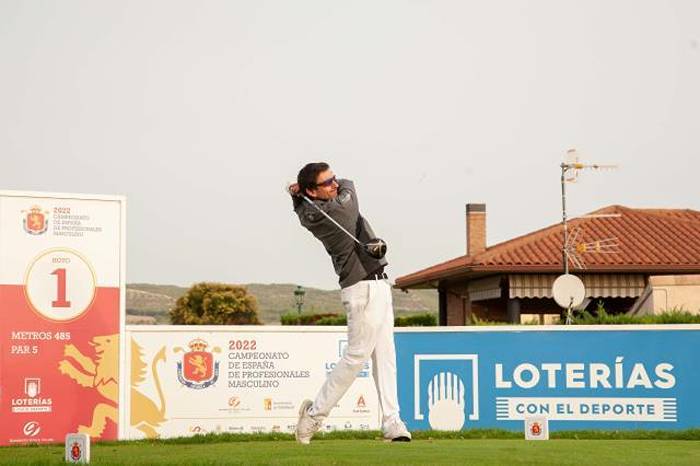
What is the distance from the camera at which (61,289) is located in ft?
52.9

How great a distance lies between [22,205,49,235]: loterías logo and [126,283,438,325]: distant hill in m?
75.9

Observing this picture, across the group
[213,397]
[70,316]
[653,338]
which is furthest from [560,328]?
[70,316]

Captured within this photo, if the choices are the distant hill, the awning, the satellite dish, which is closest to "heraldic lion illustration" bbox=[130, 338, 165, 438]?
the satellite dish

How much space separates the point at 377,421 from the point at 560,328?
9.85ft

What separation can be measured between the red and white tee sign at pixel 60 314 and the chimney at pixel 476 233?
30.1 metres

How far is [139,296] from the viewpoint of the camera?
106 meters

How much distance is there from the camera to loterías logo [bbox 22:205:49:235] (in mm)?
15961

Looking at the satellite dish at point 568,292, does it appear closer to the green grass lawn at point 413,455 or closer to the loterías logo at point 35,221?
the loterías logo at point 35,221

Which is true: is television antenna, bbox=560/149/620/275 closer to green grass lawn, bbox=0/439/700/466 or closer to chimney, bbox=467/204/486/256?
chimney, bbox=467/204/486/256

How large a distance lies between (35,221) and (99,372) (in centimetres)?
213

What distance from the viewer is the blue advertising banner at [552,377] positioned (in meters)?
17.9

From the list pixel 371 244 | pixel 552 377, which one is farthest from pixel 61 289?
pixel 371 244

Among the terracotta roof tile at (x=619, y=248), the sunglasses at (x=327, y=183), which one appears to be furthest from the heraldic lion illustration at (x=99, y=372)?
the terracotta roof tile at (x=619, y=248)

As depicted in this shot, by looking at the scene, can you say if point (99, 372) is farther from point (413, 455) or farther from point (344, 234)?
point (413, 455)
